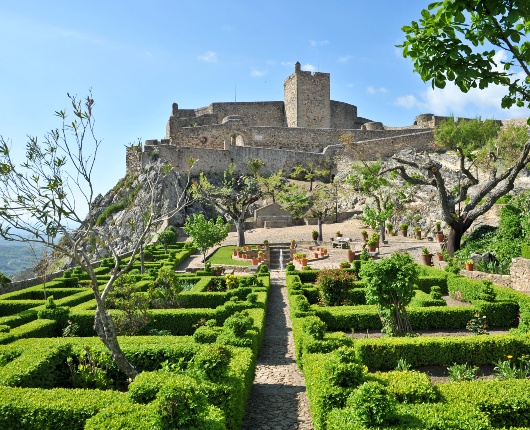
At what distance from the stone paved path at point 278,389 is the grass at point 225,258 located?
10.8 m

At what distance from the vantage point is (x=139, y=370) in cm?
794

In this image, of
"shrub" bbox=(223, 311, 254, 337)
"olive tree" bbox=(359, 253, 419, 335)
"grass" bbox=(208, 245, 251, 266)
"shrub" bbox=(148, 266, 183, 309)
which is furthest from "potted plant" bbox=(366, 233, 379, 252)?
"shrub" bbox=(223, 311, 254, 337)

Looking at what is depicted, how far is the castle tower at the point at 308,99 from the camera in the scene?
49094mm

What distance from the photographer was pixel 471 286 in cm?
1335

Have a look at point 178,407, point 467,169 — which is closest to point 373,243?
point 467,169

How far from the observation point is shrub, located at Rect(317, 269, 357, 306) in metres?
13.3

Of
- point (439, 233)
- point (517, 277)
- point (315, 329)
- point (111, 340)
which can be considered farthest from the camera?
point (439, 233)

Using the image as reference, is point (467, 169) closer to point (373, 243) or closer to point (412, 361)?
point (373, 243)

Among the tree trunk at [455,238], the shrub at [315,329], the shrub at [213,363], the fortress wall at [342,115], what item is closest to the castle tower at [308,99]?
the fortress wall at [342,115]

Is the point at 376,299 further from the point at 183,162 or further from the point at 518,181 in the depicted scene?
the point at 183,162

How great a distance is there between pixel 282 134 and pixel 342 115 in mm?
10728

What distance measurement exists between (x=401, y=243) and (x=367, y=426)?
24268 mm

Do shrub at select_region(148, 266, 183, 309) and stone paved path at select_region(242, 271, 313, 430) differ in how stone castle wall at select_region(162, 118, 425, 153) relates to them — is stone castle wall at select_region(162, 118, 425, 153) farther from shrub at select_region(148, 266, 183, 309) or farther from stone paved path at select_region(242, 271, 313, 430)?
stone paved path at select_region(242, 271, 313, 430)

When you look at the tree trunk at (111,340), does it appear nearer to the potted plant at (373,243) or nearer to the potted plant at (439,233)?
the potted plant at (373,243)
